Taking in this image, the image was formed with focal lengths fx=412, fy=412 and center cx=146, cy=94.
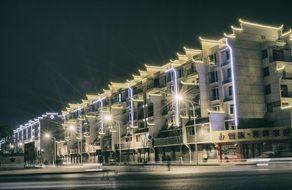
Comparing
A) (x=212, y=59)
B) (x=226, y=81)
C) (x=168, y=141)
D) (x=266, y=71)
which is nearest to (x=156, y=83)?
(x=168, y=141)

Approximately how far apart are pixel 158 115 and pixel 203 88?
1686cm

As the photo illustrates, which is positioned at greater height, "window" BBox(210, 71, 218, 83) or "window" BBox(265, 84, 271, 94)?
"window" BBox(210, 71, 218, 83)

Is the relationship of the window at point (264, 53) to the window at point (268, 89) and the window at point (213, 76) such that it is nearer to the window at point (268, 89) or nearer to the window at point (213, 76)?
the window at point (268, 89)

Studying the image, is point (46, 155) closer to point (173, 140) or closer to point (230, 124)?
point (173, 140)

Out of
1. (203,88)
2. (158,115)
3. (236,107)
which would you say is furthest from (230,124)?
(158,115)

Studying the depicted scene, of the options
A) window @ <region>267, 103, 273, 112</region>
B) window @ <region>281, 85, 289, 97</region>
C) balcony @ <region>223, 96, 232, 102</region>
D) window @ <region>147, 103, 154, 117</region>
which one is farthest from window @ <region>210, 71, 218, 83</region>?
window @ <region>147, 103, 154, 117</region>

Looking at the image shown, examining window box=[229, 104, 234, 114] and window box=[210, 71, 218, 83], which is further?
window box=[210, 71, 218, 83]

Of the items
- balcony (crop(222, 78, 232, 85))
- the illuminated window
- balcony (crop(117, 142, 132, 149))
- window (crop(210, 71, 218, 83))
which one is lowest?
balcony (crop(117, 142, 132, 149))

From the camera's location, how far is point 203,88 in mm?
74312

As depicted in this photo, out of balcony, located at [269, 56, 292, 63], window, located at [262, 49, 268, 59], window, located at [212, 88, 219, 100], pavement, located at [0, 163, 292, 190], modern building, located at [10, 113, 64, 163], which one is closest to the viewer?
pavement, located at [0, 163, 292, 190]

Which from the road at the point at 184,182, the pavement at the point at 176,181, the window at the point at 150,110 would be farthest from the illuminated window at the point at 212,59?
the road at the point at 184,182

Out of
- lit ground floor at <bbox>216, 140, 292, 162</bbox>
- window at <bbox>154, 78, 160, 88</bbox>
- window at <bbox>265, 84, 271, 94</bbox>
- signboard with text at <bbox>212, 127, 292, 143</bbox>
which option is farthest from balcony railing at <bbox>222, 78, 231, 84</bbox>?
window at <bbox>154, 78, 160, 88</bbox>

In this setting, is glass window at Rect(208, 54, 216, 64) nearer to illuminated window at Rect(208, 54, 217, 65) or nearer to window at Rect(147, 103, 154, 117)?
illuminated window at Rect(208, 54, 217, 65)

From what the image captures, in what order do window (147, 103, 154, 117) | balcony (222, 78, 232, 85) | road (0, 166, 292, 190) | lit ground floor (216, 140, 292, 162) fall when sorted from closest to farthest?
road (0, 166, 292, 190) < lit ground floor (216, 140, 292, 162) < balcony (222, 78, 232, 85) < window (147, 103, 154, 117)
